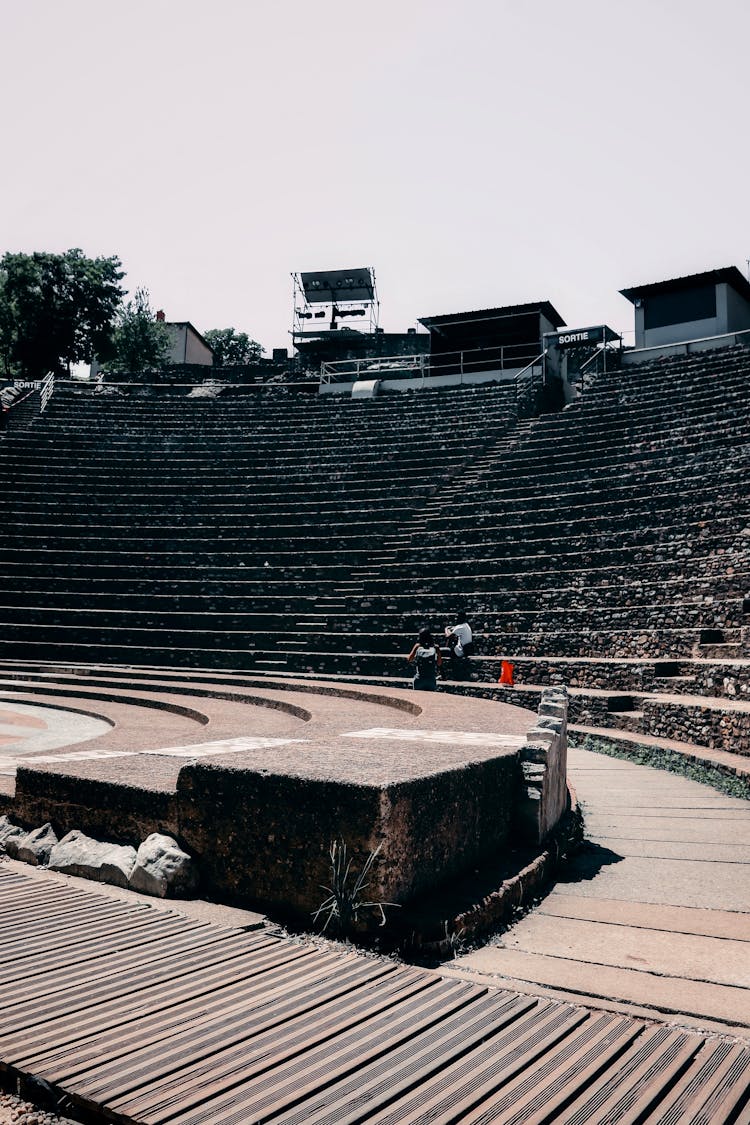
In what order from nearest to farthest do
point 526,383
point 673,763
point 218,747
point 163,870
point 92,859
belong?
point 163,870 < point 92,859 < point 218,747 < point 673,763 < point 526,383

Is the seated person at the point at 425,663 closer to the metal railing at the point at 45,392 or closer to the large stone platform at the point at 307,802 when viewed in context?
the large stone platform at the point at 307,802

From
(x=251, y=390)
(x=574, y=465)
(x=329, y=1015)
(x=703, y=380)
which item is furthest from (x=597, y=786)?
(x=251, y=390)

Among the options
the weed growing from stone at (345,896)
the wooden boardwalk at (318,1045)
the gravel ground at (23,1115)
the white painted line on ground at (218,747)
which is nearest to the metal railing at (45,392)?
the white painted line on ground at (218,747)

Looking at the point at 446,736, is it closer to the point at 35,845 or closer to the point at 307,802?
the point at 307,802

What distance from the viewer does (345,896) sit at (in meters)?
3.84

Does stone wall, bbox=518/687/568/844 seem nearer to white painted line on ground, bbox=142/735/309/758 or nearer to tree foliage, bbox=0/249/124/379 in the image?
white painted line on ground, bbox=142/735/309/758

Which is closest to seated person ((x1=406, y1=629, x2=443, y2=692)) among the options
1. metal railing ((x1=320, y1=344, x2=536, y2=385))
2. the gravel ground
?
the gravel ground

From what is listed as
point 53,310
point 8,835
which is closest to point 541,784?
point 8,835

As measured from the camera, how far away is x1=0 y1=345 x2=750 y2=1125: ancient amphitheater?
274cm

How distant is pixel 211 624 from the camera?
57.6ft

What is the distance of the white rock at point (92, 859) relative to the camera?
457 centimetres

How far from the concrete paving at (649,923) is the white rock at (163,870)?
1.47m

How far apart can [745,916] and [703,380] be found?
19468 millimetres

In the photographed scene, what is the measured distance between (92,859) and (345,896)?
170 cm
